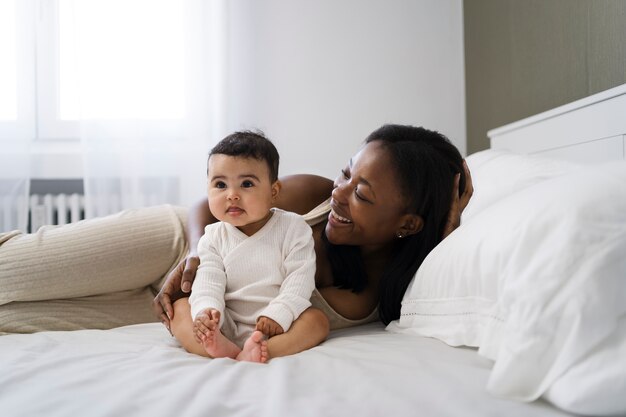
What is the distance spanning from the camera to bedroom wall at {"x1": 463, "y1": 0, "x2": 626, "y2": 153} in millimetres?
1623

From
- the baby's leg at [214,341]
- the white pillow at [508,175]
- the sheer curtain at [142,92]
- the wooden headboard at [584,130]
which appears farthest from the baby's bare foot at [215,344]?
the sheer curtain at [142,92]

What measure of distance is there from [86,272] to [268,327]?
61 centimetres

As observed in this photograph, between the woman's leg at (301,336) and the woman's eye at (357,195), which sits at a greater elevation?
the woman's eye at (357,195)

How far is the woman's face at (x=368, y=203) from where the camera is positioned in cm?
125

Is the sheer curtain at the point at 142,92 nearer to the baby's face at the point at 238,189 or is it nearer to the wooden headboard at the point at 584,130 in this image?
the wooden headboard at the point at 584,130

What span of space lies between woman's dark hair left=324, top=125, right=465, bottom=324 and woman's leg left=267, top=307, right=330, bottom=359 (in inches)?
8.5

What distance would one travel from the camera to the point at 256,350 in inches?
38.0

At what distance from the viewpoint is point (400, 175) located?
1.26 meters

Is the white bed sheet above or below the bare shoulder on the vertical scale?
below

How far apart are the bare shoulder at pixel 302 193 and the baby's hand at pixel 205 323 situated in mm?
664

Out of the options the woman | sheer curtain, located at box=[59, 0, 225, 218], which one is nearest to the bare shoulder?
the woman

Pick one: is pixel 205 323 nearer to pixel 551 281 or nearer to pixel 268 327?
pixel 268 327

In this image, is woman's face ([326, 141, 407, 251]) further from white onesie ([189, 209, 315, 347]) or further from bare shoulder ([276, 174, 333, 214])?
bare shoulder ([276, 174, 333, 214])

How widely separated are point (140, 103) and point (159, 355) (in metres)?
2.12
